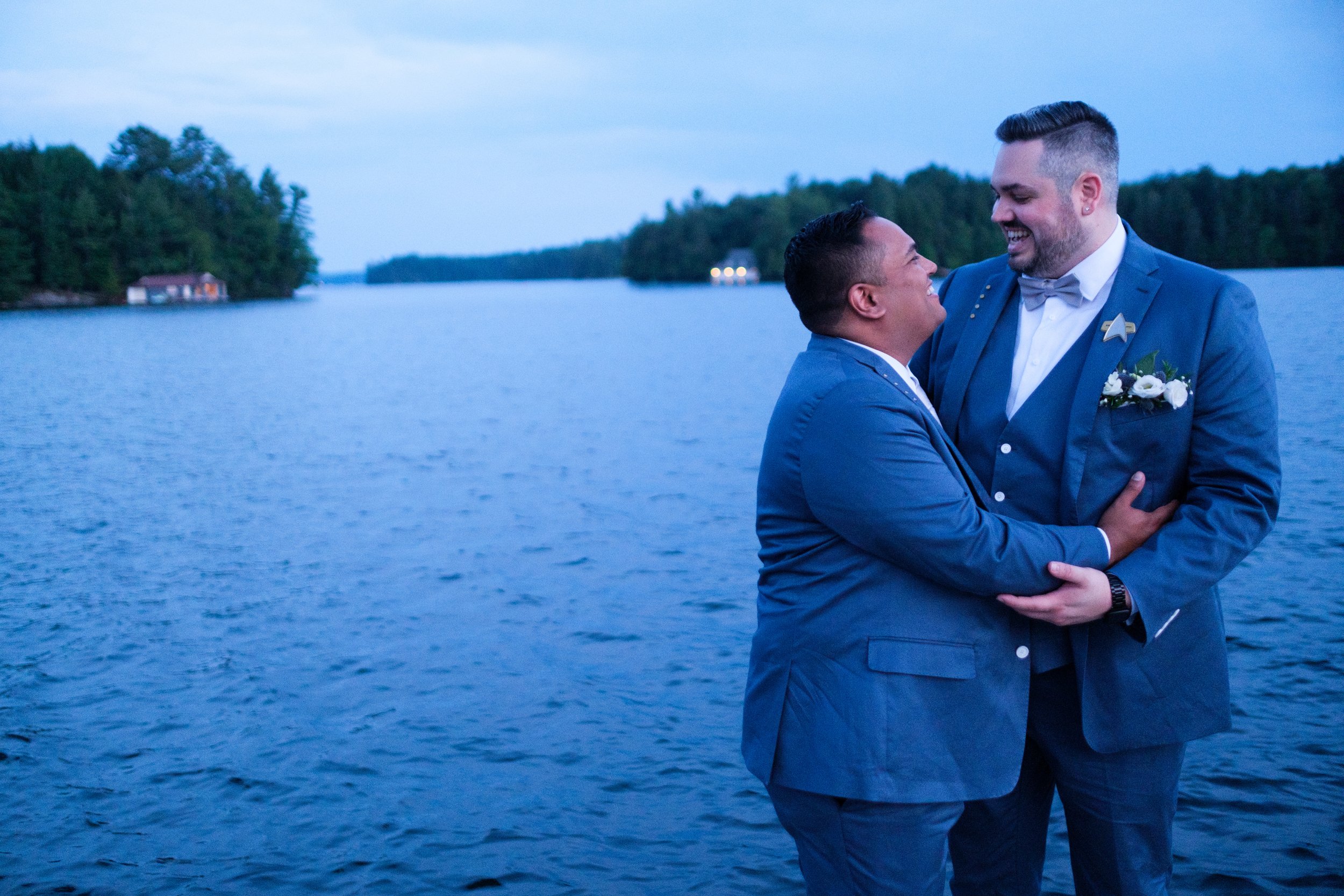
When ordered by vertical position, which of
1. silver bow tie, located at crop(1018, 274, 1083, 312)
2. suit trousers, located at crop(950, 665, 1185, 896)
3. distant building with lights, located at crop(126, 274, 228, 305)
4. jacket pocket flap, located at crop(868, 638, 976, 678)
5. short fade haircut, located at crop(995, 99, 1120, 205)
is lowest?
suit trousers, located at crop(950, 665, 1185, 896)

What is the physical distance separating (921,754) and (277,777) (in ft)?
19.1

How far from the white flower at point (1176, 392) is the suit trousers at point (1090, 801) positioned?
0.86 m

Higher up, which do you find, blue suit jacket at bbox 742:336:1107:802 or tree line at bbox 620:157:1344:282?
tree line at bbox 620:157:1344:282

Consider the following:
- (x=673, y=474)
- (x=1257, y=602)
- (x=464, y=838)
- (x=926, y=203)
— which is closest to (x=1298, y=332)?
(x=673, y=474)

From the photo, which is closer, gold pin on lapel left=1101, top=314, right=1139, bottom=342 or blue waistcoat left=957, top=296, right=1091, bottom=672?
gold pin on lapel left=1101, top=314, right=1139, bottom=342

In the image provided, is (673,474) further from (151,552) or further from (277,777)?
(277,777)

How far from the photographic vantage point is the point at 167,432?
25.6 m

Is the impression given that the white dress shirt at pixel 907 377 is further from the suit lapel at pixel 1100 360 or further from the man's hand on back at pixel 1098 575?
the suit lapel at pixel 1100 360

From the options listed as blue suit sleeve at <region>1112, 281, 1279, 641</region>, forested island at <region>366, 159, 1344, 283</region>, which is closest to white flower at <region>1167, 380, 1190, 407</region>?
blue suit sleeve at <region>1112, 281, 1279, 641</region>

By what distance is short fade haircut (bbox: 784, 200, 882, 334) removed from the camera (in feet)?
9.15

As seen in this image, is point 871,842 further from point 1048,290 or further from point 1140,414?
point 1048,290

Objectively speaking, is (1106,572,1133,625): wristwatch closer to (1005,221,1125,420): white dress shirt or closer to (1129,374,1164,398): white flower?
(1129,374,1164,398): white flower

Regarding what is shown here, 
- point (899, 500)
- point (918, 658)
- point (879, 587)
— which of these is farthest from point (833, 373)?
point (918, 658)

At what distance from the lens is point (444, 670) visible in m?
9.43
